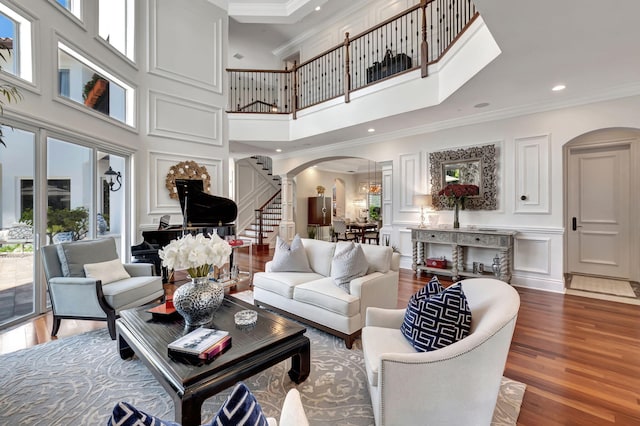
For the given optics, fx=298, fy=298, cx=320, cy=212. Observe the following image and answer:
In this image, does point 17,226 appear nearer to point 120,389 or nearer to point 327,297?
point 120,389

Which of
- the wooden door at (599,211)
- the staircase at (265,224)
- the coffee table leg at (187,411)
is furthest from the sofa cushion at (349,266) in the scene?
the staircase at (265,224)

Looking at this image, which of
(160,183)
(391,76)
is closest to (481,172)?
(391,76)

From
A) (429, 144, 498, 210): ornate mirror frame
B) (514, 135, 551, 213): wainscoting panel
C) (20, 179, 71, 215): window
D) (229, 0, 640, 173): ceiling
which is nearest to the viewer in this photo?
(229, 0, 640, 173): ceiling

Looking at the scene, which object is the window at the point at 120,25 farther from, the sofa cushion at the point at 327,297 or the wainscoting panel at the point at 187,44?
the sofa cushion at the point at 327,297

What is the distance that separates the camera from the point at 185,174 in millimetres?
5590

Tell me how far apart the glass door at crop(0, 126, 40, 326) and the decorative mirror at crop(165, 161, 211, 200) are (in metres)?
2.09

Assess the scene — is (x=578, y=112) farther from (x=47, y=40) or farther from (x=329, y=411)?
(x=47, y=40)

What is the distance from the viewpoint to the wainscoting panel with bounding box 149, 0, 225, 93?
5.23 meters

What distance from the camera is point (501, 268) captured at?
14.6 feet

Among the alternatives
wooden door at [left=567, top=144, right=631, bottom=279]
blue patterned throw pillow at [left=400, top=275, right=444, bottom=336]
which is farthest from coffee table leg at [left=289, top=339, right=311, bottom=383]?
wooden door at [left=567, top=144, right=631, bottom=279]

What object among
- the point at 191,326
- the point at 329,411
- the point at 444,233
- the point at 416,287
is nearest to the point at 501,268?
the point at 444,233

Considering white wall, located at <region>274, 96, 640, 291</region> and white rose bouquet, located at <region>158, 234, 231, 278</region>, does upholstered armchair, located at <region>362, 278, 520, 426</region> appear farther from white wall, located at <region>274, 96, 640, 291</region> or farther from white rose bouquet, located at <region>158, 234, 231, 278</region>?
white wall, located at <region>274, 96, 640, 291</region>

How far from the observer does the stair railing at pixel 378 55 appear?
448 centimetres

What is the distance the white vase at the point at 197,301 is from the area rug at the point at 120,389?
1.71 feet
